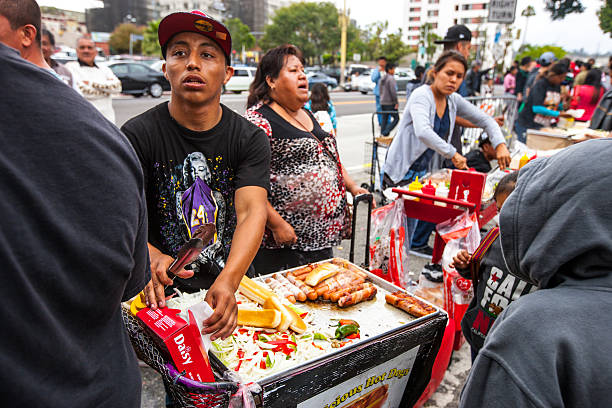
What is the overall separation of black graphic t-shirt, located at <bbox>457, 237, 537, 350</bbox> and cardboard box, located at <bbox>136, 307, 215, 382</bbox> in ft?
4.73

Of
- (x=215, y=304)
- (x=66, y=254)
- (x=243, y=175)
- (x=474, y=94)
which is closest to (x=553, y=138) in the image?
(x=474, y=94)

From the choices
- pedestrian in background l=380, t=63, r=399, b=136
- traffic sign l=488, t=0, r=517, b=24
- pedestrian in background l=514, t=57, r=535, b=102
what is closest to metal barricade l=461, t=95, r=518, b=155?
traffic sign l=488, t=0, r=517, b=24

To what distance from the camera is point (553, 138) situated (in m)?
6.27

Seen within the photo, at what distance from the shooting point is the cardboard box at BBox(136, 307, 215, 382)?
1.36m

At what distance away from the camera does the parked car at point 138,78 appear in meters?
17.7

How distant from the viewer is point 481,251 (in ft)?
7.32

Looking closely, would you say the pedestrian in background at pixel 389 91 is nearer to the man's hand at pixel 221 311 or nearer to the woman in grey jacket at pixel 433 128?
the woman in grey jacket at pixel 433 128

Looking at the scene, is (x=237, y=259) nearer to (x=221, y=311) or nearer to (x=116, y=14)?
(x=221, y=311)

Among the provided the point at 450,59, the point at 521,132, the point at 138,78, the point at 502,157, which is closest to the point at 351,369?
the point at 450,59

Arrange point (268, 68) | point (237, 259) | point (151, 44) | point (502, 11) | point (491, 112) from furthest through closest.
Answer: point (151, 44) < point (502, 11) < point (491, 112) < point (268, 68) < point (237, 259)

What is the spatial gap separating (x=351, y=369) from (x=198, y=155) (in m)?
1.16

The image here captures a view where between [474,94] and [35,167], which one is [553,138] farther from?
[35,167]

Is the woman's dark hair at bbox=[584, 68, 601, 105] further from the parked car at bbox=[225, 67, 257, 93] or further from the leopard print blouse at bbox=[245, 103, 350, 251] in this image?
the parked car at bbox=[225, 67, 257, 93]

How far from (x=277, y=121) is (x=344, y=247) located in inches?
103
